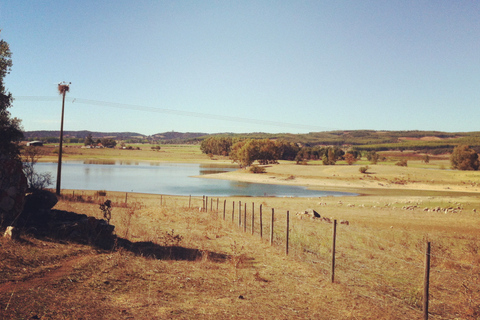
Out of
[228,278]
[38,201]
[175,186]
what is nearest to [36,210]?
[38,201]

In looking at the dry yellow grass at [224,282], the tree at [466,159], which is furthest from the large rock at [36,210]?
the tree at [466,159]

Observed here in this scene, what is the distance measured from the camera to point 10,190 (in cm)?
1292

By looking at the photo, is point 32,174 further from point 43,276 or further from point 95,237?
point 43,276

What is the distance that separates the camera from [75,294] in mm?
8789

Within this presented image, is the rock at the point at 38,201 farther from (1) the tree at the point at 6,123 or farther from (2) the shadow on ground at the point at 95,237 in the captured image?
(1) the tree at the point at 6,123

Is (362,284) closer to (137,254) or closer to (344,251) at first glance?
(344,251)

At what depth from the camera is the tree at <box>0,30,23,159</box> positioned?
2397 centimetres

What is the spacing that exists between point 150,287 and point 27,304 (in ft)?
9.89

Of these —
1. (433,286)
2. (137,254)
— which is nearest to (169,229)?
(137,254)

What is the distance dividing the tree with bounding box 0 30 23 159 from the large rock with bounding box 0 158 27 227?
12.4 meters

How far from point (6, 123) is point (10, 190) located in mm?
15003

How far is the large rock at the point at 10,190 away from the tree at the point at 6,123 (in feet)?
40.6

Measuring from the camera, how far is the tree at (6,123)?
24.0 m

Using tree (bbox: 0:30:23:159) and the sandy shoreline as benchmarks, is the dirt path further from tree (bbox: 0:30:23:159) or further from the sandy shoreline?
the sandy shoreline
